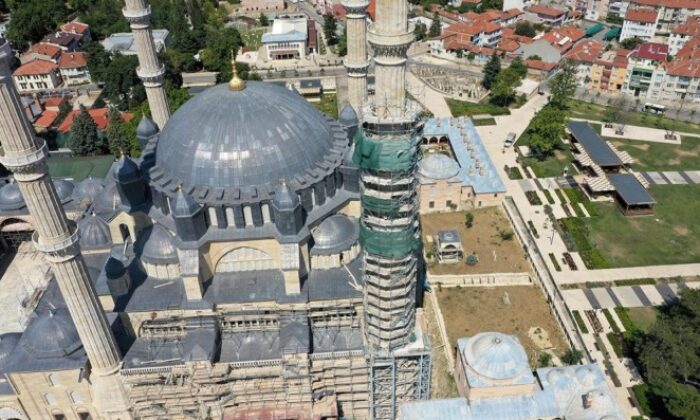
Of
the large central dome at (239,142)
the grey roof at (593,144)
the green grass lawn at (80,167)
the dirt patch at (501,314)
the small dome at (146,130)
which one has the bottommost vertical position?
the dirt patch at (501,314)

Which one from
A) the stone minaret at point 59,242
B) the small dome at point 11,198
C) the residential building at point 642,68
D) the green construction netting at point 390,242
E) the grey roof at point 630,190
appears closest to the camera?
the stone minaret at point 59,242

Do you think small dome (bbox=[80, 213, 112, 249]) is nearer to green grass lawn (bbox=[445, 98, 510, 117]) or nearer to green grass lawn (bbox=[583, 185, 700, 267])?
green grass lawn (bbox=[583, 185, 700, 267])

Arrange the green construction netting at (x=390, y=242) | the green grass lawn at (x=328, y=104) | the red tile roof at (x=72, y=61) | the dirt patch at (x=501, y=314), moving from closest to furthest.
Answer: the green construction netting at (x=390, y=242) < the dirt patch at (x=501, y=314) < the green grass lawn at (x=328, y=104) < the red tile roof at (x=72, y=61)

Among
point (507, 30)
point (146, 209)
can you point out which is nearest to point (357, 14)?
point (146, 209)

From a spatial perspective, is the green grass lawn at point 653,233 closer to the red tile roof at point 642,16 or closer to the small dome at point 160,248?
the small dome at point 160,248

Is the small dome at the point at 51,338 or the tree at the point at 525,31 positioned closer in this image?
the small dome at the point at 51,338

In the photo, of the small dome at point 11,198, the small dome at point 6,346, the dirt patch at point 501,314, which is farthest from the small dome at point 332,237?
the small dome at point 11,198

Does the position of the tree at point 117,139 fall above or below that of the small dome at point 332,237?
below

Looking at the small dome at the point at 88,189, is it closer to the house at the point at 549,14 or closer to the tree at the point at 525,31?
the tree at the point at 525,31

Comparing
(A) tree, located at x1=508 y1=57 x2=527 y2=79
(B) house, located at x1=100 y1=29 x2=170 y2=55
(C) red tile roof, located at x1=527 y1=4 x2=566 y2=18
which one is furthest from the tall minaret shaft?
(C) red tile roof, located at x1=527 y1=4 x2=566 y2=18
